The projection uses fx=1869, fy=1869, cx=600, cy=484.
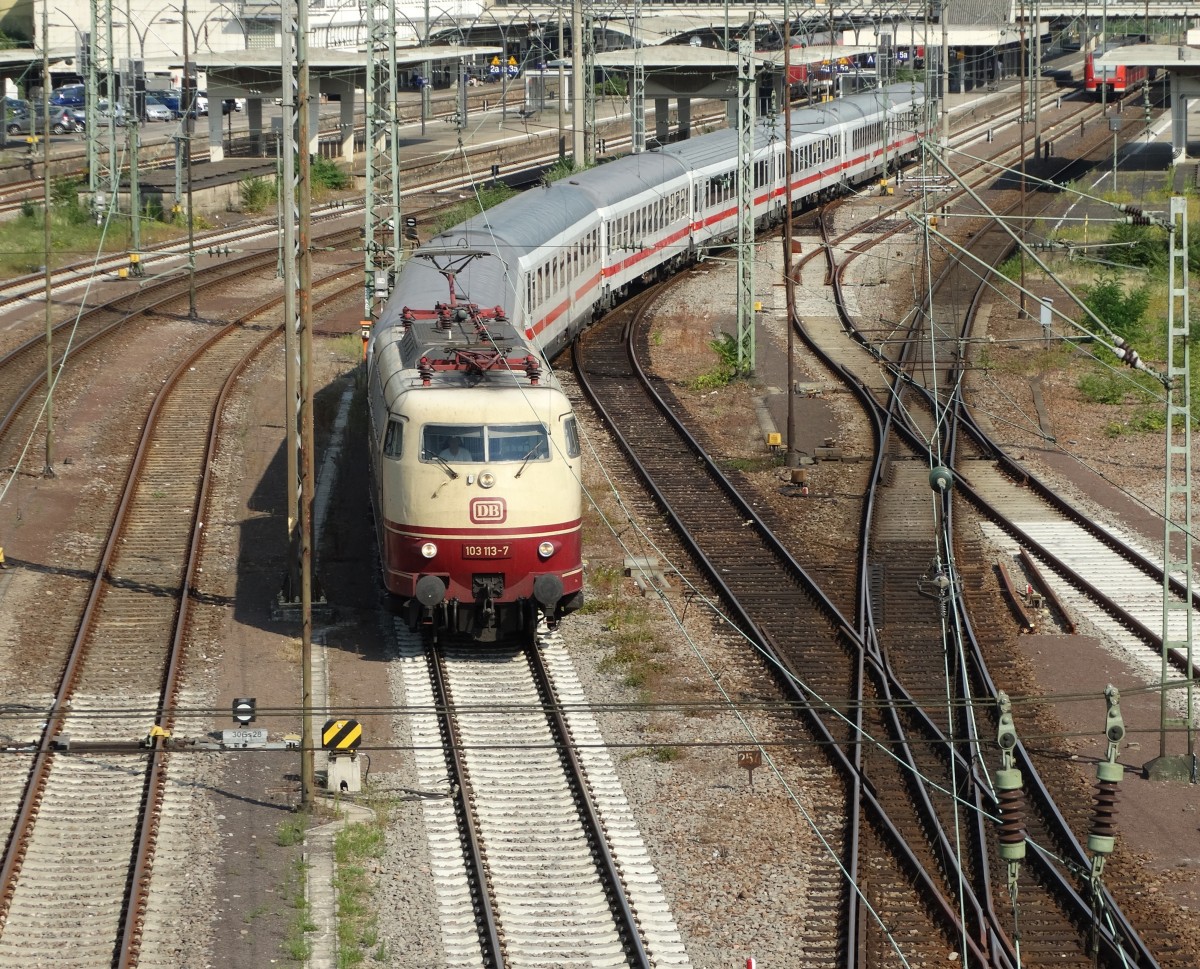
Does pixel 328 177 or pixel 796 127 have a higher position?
pixel 796 127

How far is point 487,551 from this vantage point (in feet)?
63.9

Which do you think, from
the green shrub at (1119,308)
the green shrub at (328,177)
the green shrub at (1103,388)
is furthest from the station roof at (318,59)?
the green shrub at (1103,388)

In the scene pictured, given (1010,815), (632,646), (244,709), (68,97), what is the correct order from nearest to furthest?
(1010,815), (244,709), (632,646), (68,97)

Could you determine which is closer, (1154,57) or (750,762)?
(750,762)

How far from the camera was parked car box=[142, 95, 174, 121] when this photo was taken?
82875mm

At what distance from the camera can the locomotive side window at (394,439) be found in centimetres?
1967

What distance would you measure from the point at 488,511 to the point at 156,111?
226 ft

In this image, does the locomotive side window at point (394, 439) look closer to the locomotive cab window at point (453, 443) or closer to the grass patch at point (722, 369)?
the locomotive cab window at point (453, 443)

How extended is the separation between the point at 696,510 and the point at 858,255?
24522mm

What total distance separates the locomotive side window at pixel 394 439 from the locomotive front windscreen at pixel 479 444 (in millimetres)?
354

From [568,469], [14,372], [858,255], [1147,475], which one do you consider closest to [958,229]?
[858,255]

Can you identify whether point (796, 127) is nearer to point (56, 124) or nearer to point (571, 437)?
point (571, 437)

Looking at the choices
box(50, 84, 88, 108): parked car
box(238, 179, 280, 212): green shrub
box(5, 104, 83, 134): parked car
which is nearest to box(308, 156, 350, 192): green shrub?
→ box(238, 179, 280, 212): green shrub

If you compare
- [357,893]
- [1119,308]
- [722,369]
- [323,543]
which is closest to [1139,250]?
[1119,308]
